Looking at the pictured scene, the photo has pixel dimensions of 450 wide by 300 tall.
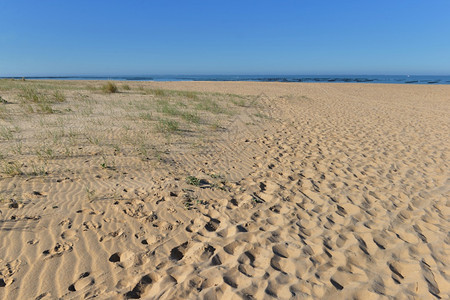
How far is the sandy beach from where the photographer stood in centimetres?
243

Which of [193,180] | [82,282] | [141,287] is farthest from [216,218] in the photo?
[82,282]

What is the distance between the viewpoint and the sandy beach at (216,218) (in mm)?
2432

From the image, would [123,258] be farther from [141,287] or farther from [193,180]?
[193,180]

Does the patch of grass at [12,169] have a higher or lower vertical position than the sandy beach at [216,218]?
higher

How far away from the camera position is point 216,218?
3.46m

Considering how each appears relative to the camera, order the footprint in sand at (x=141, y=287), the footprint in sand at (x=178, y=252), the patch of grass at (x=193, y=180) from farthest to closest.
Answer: the patch of grass at (x=193, y=180), the footprint in sand at (x=178, y=252), the footprint in sand at (x=141, y=287)

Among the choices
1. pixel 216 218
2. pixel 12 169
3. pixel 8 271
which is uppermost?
pixel 12 169

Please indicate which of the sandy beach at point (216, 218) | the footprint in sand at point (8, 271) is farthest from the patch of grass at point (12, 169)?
the footprint in sand at point (8, 271)

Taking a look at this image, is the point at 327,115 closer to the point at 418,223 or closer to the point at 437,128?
the point at 437,128

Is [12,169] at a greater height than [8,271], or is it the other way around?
[12,169]

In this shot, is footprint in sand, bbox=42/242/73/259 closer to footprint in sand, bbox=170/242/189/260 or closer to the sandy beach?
the sandy beach

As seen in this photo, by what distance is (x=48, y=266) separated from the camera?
98.9 inches

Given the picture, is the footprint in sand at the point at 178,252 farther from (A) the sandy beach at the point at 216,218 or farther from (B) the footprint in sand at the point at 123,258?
(B) the footprint in sand at the point at 123,258

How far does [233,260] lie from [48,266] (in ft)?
5.66
